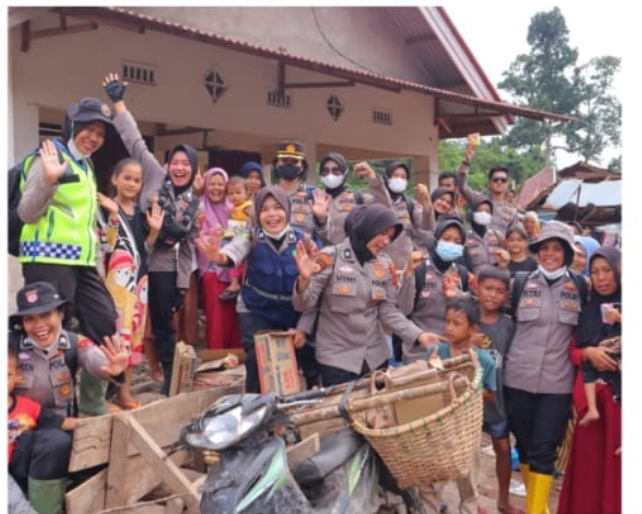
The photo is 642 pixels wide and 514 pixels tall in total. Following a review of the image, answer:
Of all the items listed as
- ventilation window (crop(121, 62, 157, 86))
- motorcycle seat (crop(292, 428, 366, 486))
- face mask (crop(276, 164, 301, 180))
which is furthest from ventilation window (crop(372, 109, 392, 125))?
motorcycle seat (crop(292, 428, 366, 486))

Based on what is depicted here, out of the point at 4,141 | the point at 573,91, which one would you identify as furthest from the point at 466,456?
the point at 573,91

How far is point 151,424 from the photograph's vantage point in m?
3.60

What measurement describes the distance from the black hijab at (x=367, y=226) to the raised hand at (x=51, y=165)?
5.08 feet

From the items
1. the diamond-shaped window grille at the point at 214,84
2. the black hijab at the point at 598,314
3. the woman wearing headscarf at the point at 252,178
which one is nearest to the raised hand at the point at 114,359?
the black hijab at the point at 598,314

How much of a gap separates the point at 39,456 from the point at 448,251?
2.77 m

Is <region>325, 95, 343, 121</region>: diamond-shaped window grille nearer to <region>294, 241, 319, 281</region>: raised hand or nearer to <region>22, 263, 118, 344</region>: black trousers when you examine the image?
<region>294, 241, 319, 281</region>: raised hand

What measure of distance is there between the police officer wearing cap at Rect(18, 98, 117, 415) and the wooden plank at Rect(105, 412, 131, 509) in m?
0.58

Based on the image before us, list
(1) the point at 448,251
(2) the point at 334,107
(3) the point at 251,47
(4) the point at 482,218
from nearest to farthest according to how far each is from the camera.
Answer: (1) the point at 448,251 < (4) the point at 482,218 < (3) the point at 251,47 < (2) the point at 334,107

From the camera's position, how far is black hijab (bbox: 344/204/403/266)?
3.98 m

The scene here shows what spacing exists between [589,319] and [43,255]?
9.15 feet

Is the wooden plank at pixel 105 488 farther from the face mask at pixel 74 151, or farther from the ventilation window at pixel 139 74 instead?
the ventilation window at pixel 139 74

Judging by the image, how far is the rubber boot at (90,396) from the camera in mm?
3873

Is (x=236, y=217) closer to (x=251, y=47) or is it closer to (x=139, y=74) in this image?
(x=251, y=47)

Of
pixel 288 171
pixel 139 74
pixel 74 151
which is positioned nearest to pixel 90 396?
pixel 74 151
